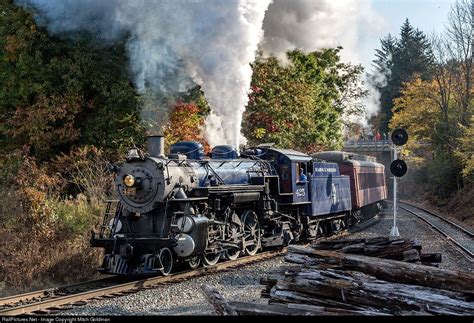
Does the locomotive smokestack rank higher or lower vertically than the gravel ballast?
higher

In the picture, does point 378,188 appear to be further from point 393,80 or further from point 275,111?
point 393,80

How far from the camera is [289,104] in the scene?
27531mm

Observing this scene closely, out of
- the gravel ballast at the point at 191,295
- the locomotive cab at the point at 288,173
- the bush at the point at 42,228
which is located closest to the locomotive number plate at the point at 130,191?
the bush at the point at 42,228

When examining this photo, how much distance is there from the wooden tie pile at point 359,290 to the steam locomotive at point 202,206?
332 cm

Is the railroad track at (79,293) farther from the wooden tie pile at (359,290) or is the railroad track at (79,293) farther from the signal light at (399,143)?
the signal light at (399,143)

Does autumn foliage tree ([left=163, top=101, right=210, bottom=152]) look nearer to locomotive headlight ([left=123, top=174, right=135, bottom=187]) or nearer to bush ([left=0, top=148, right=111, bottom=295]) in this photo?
bush ([left=0, top=148, right=111, bottom=295])

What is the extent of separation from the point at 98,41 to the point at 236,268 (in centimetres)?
1108

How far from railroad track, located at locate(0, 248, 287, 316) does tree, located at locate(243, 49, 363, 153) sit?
1444cm

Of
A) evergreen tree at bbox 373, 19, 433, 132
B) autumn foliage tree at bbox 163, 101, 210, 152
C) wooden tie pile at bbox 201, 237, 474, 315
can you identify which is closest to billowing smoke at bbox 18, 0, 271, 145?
autumn foliage tree at bbox 163, 101, 210, 152

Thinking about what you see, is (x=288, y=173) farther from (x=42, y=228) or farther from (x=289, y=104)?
(x=289, y=104)

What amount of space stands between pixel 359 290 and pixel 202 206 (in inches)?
229

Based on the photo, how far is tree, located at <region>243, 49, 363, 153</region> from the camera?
26266 millimetres

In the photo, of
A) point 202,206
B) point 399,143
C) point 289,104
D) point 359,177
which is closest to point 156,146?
point 202,206

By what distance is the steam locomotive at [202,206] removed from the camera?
11.5m
